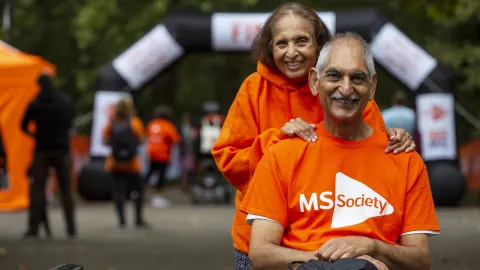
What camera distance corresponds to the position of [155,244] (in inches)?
511

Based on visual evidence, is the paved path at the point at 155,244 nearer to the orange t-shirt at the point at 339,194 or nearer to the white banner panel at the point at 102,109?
the white banner panel at the point at 102,109

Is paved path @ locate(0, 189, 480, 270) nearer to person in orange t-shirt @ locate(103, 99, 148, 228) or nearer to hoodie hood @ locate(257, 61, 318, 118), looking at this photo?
person in orange t-shirt @ locate(103, 99, 148, 228)

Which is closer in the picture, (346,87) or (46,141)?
(346,87)

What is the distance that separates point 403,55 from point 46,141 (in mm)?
8393

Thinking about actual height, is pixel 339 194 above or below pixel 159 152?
above

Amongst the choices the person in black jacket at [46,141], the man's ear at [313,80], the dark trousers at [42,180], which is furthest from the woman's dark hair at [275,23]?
the dark trousers at [42,180]

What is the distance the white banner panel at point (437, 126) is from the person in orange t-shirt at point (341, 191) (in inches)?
628

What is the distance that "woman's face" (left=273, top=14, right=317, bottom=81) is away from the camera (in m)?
4.63

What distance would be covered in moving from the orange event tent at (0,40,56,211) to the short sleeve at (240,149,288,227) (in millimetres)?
14081

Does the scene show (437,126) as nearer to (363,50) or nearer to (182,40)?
(182,40)

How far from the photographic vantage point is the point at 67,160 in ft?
45.2

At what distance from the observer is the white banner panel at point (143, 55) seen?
2066 cm

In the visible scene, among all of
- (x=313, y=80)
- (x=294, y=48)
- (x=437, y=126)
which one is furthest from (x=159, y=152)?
(x=313, y=80)

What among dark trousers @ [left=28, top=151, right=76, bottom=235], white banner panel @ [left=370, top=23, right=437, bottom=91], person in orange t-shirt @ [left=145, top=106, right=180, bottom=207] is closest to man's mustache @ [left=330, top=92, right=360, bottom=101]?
dark trousers @ [left=28, top=151, right=76, bottom=235]
